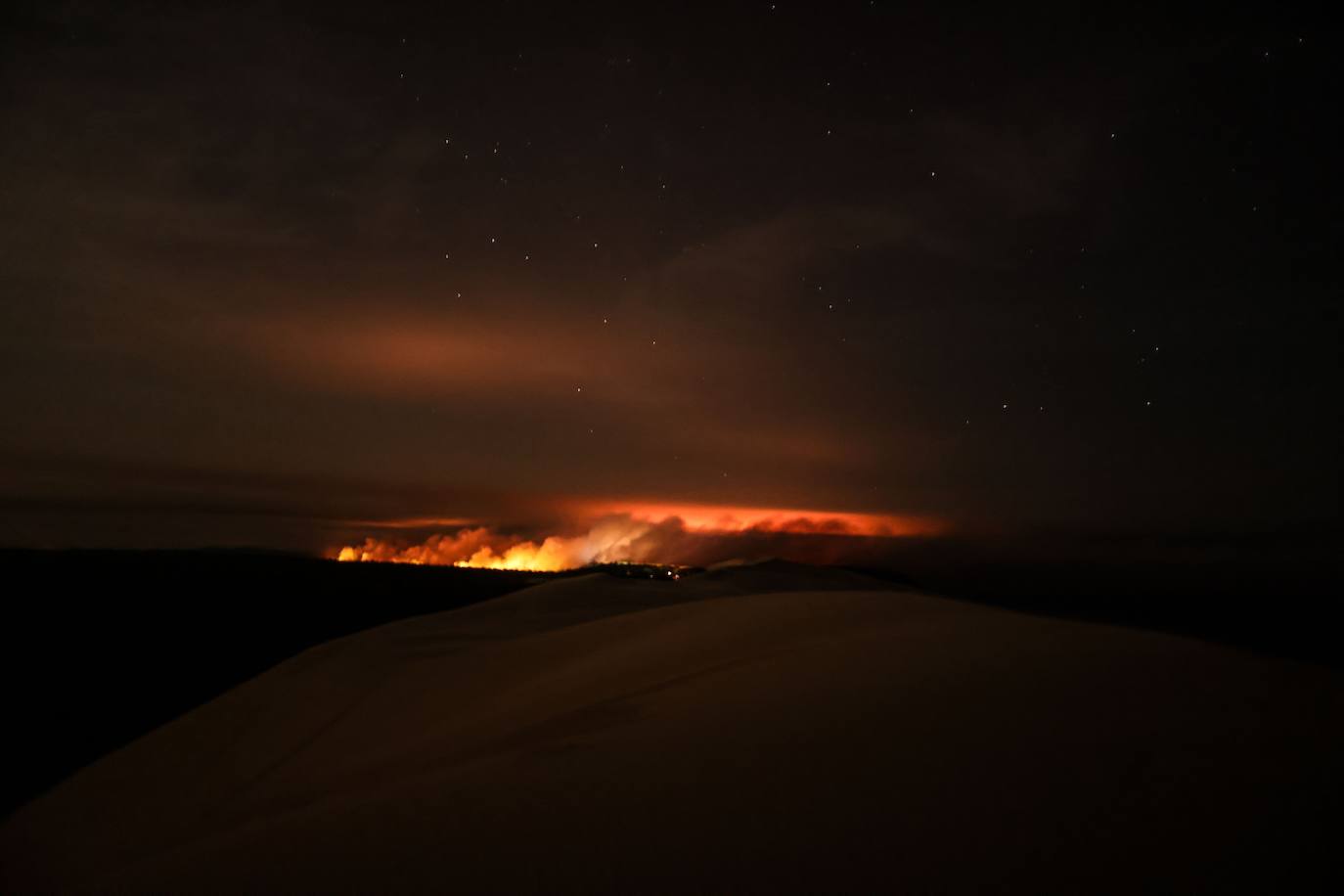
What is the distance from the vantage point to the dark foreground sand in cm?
200

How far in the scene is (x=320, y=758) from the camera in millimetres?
5055

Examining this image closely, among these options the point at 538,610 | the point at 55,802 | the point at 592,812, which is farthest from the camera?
the point at 538,610

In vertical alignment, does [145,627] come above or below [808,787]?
below

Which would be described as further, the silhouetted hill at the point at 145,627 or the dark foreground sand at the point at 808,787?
the silhouetted hill at the point at 145,627

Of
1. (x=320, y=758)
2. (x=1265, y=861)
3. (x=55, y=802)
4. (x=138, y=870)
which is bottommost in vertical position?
(x=55, y=802)

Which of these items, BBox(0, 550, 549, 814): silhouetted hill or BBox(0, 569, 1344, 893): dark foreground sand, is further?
BBox(0, 550, 549, 814): silhouetted hill

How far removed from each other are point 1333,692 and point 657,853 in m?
Answer: 3.02

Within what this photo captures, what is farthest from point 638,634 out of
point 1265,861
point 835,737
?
point 1265,861

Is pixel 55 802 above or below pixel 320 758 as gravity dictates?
below

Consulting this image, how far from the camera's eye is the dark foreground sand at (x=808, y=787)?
6.56 feet

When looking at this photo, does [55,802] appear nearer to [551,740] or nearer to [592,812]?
[551,740]

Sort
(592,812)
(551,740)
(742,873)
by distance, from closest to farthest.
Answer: (742,873) < (592,812) < (551,740)

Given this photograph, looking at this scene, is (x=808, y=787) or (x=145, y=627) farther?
(x=145, y=627)

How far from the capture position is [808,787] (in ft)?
8.20
